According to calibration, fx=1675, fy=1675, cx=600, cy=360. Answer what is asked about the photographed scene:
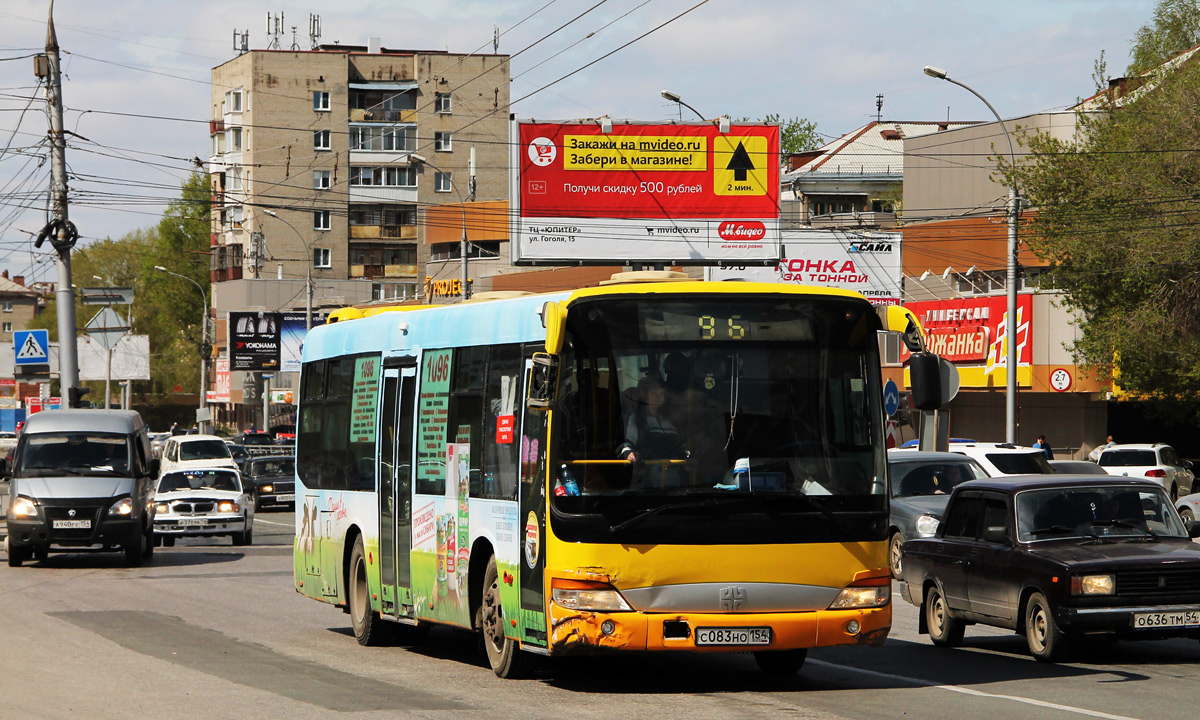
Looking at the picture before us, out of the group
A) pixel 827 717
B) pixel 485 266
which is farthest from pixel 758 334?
pixel 485 266

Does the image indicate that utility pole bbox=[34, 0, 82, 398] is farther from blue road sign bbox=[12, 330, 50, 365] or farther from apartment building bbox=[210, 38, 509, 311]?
apartment building bbox=[210, 38, 509, 311]

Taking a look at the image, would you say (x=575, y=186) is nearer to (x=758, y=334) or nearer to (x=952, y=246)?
(x=952, y=246)

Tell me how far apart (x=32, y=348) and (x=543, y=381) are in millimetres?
29617

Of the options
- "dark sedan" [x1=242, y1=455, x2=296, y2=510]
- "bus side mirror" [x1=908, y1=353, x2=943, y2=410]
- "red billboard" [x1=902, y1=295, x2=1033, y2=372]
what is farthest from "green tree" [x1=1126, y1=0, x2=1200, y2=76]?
"bus side mirror" [x1=908, y1=353, x2=943, y2=410]

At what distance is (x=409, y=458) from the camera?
554 inches

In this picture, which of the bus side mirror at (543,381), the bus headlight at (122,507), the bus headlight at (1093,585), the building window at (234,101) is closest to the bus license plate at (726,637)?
the bus side mirror at (543,381)

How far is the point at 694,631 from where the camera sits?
1077cm

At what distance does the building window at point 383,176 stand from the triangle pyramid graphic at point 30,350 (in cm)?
7410

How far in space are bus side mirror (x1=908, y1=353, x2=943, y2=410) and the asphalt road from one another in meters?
1.95

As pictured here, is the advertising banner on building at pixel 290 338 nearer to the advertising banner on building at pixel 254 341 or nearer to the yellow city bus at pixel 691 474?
the advertising banner on building at pixel 254 341

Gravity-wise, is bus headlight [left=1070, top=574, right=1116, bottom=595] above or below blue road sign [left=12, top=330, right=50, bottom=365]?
below

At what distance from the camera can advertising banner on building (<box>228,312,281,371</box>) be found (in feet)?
257

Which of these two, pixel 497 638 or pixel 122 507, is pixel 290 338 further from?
pixel 497 638

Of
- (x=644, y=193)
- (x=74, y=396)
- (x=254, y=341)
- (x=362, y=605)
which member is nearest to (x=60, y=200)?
(x=74, y=396)
